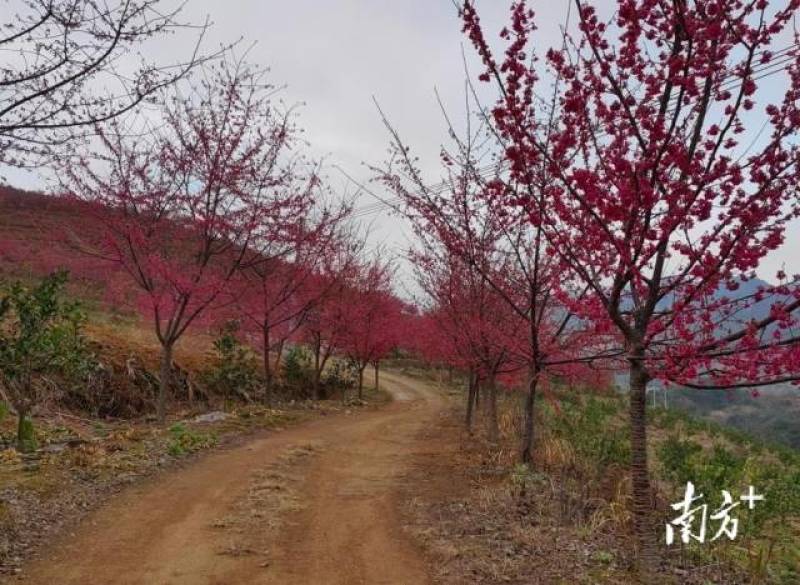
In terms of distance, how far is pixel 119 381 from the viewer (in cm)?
1286

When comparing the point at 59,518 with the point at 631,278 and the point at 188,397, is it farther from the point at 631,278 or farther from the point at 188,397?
the point at 188,397

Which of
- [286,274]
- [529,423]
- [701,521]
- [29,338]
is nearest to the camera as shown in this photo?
[701,521]

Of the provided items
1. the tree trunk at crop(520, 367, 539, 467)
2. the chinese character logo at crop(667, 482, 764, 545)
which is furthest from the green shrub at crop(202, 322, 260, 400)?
the chinese character logo at crop(667, 482, 764, 545)

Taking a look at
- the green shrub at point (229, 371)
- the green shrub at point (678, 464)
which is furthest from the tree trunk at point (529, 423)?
the green shrub at point (229, 371)

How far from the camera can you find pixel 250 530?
20.1ft

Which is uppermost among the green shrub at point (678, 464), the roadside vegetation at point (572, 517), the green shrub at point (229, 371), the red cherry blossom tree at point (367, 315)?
the red cherry blossom tree at point (367, 315)

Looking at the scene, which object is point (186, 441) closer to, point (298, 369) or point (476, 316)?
point (476, 316)

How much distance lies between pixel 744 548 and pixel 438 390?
2186 centimetres

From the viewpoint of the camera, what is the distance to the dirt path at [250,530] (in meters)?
5.05

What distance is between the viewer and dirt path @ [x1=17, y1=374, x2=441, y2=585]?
5047mm

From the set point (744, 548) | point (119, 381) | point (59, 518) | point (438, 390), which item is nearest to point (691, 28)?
point (744, 548)

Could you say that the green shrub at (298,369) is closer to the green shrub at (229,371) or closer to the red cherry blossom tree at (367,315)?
the red cherry blossom tree at (367,315)

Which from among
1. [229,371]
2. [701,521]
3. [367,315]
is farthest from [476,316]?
[367,315]

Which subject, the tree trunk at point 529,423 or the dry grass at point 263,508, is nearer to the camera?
the dry grass at point 263,508
